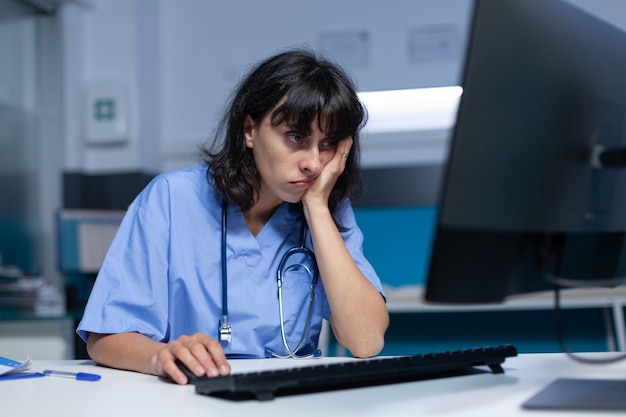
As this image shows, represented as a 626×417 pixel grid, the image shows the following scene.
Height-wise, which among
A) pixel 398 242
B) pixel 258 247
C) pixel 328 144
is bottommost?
pixel 398 242

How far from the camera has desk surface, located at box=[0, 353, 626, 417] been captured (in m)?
0.76

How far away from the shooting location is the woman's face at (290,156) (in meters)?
1.41

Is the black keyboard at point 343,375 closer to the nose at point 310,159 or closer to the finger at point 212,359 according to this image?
the finger at point 212,359

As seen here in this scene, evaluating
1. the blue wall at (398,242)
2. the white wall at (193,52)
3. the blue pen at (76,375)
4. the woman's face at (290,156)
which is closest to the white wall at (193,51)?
the white wall at (193,52)

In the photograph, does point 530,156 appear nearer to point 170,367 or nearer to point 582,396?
point 582,396

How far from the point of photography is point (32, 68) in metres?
3.78

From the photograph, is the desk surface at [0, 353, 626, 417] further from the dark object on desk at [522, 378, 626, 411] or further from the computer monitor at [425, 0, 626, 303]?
the computer monitor at [425, 0, 626, 303]

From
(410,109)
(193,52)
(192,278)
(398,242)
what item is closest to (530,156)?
(192,278)

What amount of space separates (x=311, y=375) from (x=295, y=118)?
2.12ft

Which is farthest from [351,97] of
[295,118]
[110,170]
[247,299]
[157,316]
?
[110,170]

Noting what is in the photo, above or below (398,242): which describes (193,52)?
above

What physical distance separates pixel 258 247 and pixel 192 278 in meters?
0.15

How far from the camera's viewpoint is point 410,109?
3725 mm

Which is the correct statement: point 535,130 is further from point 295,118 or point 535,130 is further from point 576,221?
point 295,118
